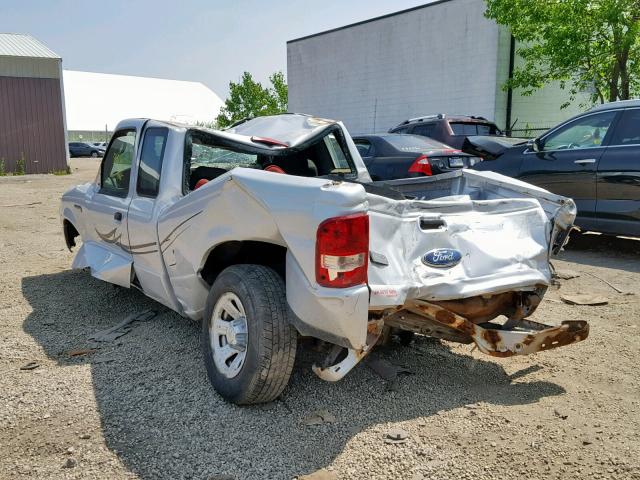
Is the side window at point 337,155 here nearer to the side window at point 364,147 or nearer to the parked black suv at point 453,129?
the side window at point 364,147

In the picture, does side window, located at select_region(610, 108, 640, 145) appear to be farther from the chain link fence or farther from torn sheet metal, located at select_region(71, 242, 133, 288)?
the chain link fence

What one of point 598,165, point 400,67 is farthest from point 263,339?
point 400,67

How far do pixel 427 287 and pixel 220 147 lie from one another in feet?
7.03

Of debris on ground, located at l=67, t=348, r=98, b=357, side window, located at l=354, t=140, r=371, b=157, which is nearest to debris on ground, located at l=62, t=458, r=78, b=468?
debris on ground, located at l=67, t=348, r=98, b=357

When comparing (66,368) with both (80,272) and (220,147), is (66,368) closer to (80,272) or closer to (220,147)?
(220,147)

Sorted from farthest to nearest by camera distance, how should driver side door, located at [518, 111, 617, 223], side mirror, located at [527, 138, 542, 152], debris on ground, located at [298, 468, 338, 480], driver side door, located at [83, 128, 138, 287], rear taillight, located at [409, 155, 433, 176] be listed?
rear taillight, located at [409, 155, 433, 176]
side mirror, located at [527, 138, 542, 152]
driver side door, located at [518, 111, 617, 223]
driver side door, located at [83, 128, 138, 287]
debris on ground, located at [298, 468, 338, 480]

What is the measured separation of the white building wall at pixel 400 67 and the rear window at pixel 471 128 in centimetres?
803

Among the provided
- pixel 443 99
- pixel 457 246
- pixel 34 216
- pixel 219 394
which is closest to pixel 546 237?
pixel 457 246

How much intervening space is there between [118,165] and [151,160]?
0.83 meters

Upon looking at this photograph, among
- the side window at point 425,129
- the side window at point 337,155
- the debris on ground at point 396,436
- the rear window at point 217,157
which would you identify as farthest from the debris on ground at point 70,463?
the side window at point 425,129

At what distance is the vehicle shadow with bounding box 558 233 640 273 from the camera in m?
6.74

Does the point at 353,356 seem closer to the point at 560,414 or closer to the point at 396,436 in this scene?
the point at 396,436

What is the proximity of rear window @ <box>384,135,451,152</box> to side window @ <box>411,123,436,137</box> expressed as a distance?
2.41 metres

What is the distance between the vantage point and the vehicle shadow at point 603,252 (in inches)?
265
